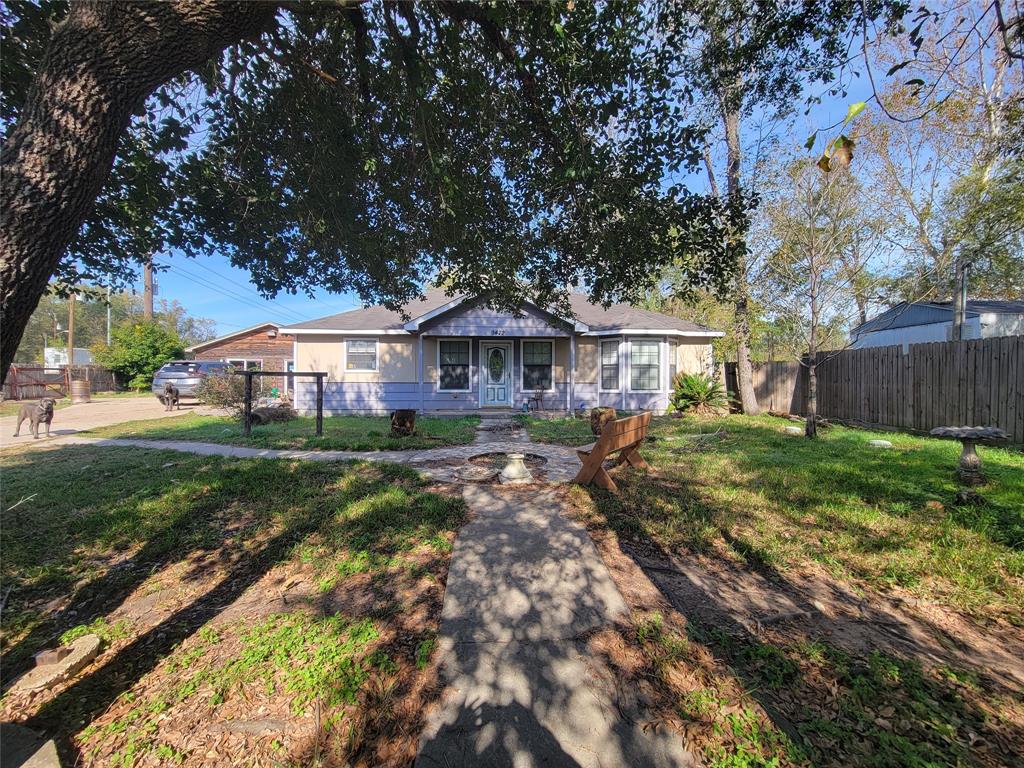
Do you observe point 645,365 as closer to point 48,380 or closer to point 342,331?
point 342,331

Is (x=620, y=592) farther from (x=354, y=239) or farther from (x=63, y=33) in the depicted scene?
(x=354, y=239)

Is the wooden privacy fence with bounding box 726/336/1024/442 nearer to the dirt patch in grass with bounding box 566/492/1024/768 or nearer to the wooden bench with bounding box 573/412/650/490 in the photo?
the wooden bench with bounding box 573/412/650/490

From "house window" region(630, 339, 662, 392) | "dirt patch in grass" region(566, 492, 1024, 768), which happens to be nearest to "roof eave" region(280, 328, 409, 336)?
"house window" region(630, 339, 662, 392)

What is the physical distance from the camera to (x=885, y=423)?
10.4 meters

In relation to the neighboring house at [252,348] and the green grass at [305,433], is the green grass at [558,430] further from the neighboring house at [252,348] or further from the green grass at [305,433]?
the neighboring house at [252,348]

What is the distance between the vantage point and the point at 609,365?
1508 cm

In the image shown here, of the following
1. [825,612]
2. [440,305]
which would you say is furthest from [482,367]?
[825,612]

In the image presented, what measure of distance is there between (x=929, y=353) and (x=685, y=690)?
36.2 feet

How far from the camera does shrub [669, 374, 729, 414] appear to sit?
1385 centimetres

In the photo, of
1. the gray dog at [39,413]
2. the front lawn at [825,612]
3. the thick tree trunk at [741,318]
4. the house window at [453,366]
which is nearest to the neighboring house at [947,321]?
the thick tree trunk at [741,318]

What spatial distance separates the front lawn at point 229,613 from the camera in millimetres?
1932

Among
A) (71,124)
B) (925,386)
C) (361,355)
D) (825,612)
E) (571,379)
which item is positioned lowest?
(825,612)

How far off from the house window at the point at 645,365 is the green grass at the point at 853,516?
25.2 feet

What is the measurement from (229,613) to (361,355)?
1279cm
